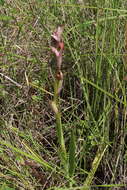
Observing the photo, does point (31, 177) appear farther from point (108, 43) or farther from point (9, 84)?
point (108, 43)

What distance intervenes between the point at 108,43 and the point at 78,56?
123 mm

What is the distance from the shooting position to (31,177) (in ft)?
3.65

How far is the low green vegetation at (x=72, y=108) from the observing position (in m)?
1.12

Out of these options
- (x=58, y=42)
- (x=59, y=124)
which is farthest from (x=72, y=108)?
(x=58, y=42)

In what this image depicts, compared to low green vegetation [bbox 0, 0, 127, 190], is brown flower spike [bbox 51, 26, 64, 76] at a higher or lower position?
higher

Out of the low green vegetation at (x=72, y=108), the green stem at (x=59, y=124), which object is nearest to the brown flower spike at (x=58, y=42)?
the green stem at (x=59, y=124)

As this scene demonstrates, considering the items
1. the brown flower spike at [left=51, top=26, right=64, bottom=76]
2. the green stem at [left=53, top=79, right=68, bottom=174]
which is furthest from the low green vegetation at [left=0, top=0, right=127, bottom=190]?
the brown flower spike at [left=51, top=26, right=64, bottom=76]

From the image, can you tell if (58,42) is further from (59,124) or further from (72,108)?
(72,108)

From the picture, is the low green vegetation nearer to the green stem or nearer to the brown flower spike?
the green stem

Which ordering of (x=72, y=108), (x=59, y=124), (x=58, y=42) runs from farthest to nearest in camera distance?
(x=72, y=108) → (x=59, y=124) → (x=58, y=42)

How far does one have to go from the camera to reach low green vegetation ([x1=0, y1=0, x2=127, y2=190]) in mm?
1121

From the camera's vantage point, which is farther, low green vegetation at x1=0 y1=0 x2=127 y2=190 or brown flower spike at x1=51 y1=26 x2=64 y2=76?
low green vegetation at x1=0 y1=0 x2=127 y2=190

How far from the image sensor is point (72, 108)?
1305mm

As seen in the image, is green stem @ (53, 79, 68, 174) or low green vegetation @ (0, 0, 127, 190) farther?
low green vegetation @ (0, 0, 127, 190)
